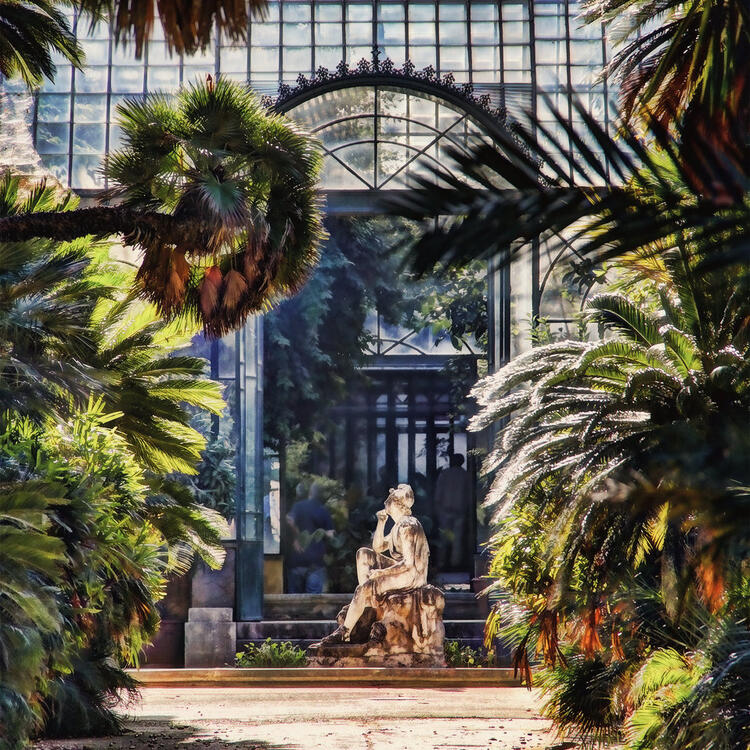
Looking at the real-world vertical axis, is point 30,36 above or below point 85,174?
below

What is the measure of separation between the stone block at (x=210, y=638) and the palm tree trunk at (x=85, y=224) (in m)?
12.5

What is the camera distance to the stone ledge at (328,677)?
17.9 m

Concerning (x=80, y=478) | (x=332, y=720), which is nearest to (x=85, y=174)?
(x=332, y=720)

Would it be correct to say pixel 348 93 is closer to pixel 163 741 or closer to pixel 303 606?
pixel 303 606

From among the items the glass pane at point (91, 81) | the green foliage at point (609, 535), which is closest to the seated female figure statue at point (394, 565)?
the green foliage at point (609, 535)

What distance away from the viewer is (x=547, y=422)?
1118 centimetres

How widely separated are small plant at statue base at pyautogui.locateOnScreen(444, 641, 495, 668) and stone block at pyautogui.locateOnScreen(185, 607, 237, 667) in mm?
3634

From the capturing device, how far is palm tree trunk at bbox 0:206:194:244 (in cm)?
848

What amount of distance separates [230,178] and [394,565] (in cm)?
1047

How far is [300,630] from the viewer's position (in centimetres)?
2222

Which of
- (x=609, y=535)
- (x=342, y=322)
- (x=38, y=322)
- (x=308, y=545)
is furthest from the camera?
(x=342, y=322)

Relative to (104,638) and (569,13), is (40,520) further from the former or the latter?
(569,13)

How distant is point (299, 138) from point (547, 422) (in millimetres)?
3594

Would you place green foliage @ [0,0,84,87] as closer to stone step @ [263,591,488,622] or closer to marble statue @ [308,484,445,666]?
marble statue @ [308,484,445,666]
